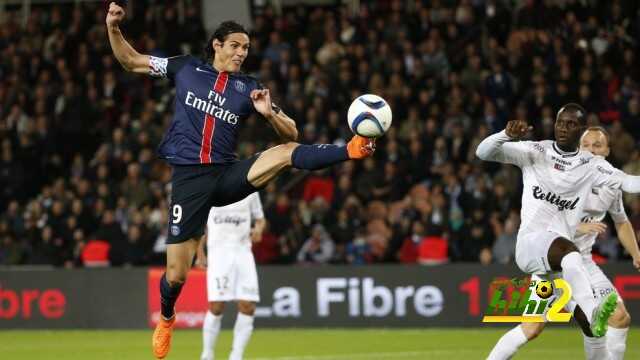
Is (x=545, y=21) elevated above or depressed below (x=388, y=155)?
above

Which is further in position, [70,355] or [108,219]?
[108,219]

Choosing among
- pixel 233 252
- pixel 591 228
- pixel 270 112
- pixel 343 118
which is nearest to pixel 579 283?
pixel 591 228

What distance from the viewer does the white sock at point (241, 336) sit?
13.1 meters

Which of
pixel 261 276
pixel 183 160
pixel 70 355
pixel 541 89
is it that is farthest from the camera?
pixel 541 89

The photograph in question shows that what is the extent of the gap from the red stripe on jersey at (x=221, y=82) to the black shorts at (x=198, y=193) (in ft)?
2.00

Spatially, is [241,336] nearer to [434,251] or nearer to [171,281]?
[171,281]

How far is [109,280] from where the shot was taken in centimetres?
1975

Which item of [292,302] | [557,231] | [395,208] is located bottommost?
[292,302]

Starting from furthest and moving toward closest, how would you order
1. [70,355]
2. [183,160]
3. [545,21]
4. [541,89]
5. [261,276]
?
[545,21]
[541,89]
[261,276]
[70,355]
[183,160]

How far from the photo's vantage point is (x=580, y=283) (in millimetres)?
9844

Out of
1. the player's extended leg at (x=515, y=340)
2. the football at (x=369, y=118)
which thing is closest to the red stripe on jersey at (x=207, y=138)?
the football at (x=369, y=118)

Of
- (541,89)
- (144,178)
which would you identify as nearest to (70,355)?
(144,178)

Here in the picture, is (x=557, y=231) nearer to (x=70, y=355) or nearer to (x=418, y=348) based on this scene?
(x=418, y=348)

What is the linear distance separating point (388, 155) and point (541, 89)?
2725 millimetres
